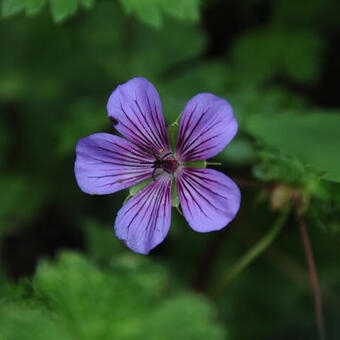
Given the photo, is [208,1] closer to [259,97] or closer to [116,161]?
[259,97]

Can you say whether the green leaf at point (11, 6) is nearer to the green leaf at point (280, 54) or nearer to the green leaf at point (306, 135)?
the green leaf at point (306, 135)

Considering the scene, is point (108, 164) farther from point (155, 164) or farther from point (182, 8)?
point (182, 8)

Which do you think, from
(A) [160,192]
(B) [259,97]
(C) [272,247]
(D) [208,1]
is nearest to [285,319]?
(C) [272,247]

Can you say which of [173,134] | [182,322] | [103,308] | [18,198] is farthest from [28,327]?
[18,198]

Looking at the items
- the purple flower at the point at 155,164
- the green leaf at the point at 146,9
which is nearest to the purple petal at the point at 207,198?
the purple flower at the point at 155,164

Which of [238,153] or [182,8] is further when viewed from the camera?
[238,153]

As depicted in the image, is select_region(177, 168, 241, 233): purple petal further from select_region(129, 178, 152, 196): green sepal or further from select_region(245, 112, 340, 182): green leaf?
select_region(245, 112, 340, 182): green leaf
